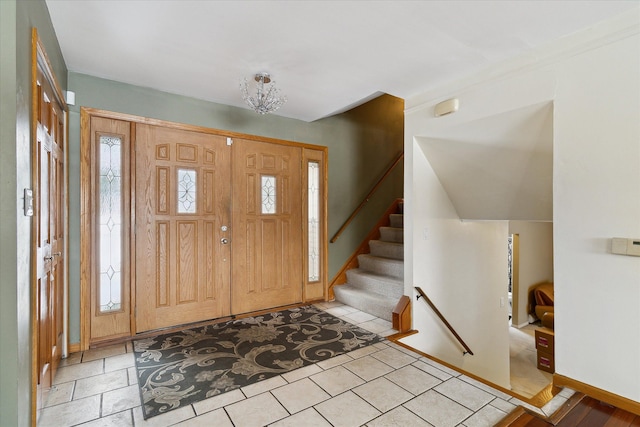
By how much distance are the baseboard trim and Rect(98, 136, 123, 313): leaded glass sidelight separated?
388 cm

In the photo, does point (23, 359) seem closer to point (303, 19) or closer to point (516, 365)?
point (303, 19)

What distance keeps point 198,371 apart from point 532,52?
3652mm

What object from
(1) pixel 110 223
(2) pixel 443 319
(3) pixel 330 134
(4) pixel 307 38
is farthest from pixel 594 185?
(1) pixel 110 223

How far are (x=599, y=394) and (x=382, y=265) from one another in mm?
2469

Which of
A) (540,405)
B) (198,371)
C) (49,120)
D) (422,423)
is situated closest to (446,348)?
(540,405)

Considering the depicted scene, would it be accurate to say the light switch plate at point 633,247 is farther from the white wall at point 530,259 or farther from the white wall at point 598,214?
the white wall at point 530,259

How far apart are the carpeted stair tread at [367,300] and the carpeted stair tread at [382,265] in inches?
13.9

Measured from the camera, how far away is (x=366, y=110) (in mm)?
4961

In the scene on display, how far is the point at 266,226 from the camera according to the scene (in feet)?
13.2

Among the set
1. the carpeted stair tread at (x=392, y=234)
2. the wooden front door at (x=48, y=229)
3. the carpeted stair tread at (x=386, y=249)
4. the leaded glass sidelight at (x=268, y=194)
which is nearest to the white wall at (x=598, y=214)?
the carpeted stair tread at (x=386, y=249)

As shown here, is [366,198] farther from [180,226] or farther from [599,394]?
[599,394]

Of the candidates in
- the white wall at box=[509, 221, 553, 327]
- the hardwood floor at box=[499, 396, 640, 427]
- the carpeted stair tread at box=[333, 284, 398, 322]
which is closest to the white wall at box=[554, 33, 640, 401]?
the hardwood floor at box=[499, 396, 640, 427]

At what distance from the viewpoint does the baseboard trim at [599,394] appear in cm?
200

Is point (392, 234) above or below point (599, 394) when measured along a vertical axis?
above
